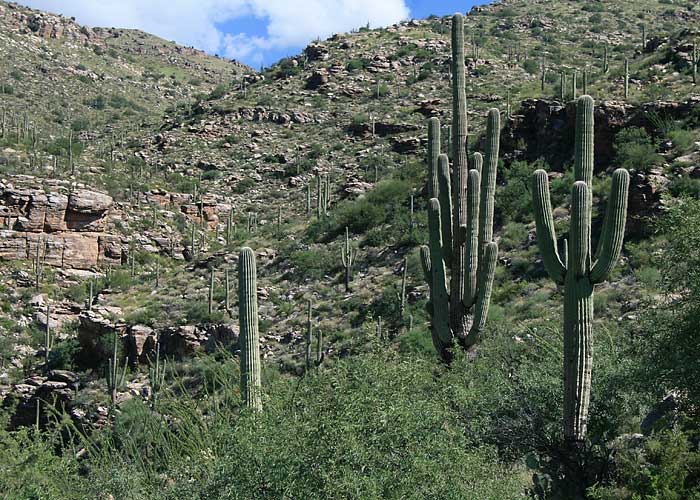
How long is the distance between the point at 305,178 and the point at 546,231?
2892 cm

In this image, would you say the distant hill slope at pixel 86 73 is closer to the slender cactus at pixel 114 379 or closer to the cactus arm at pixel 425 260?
the slender cactus at pixel 114 379

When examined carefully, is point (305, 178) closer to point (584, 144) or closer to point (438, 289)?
point (438, 289)

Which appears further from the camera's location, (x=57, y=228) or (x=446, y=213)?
(x=57, y=228)

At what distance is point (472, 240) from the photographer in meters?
14.0

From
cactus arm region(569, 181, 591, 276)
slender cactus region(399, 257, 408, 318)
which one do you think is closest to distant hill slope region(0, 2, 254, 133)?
slender cactus region(399, 257, 408, 318)

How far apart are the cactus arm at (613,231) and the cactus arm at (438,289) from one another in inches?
147

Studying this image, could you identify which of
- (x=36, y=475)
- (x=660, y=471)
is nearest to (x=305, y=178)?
(x=36, y=475)

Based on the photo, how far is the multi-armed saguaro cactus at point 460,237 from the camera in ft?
45.5

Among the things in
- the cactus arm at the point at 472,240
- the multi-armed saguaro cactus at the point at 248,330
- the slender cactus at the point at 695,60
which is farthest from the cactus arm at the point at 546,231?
the slender cactus at the point at 695,60

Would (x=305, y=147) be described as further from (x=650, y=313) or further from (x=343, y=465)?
(x=343, y=465)

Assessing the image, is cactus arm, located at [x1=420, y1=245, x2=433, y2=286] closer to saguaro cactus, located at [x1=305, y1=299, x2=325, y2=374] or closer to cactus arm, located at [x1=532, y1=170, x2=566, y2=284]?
cactus arm, located at [x1=532, y1=170, x2=566, y2=284]

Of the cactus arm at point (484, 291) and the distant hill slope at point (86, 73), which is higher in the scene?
the distant hill slope at point (86, 73)

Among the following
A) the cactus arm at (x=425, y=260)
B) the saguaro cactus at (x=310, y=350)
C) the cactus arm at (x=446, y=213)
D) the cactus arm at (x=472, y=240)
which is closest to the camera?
the cactus arm at (x=472, y=240)

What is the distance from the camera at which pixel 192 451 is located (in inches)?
491
